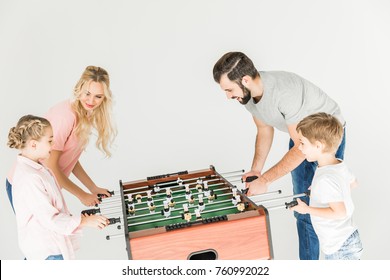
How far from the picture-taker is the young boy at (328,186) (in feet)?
8.04

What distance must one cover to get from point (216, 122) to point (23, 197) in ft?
8.18

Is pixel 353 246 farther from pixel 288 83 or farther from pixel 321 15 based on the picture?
pixel 321 15

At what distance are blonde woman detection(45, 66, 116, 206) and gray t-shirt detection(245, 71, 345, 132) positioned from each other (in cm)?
108

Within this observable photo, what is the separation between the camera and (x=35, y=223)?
257 centimetres

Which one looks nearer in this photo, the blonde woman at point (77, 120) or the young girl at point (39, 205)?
the young girl at point (39, 205)

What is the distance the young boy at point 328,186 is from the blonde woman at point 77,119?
1.38 metres

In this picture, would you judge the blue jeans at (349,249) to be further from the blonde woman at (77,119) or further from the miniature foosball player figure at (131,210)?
the blonde woman at (77,119)

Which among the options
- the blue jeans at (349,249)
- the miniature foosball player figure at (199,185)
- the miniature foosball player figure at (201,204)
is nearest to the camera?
the blue jeans at (349,249)

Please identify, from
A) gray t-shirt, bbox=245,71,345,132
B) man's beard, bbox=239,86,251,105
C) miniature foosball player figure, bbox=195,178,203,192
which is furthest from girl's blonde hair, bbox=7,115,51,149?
gray t-shirt, bbox=245,71,345,132

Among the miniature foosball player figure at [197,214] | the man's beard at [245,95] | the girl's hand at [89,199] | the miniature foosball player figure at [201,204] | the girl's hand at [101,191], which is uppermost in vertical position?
the man's beard at [245,95]

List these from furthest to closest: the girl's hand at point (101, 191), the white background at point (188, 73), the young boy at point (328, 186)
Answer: the white background at point (188, 73)
the girl's hand at point (101, 191)
the young boy at point (328, 186)

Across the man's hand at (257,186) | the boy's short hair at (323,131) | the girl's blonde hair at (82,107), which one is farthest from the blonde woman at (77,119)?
the boy's short hair at (323,131)

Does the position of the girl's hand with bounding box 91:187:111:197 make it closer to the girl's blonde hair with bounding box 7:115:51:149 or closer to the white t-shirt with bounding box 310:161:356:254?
the girl's blonde hair with bounding box 7:115:51:149

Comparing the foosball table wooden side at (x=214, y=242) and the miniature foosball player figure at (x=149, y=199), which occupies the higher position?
the miniature foosball player figure at (x=149, y=199)
